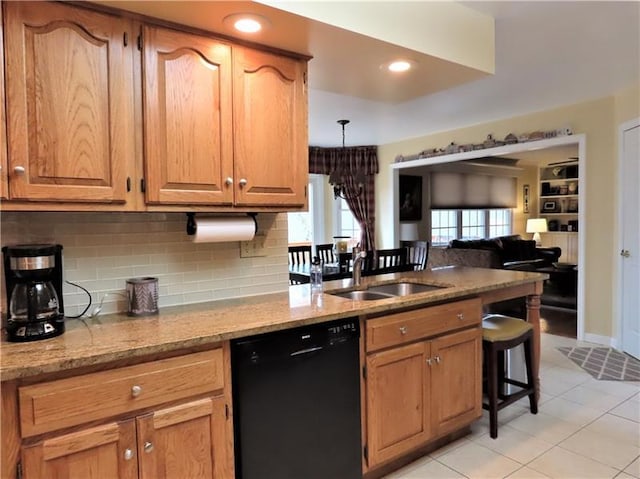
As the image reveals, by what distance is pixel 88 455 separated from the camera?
135 centimetres

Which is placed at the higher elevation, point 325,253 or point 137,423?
point 325,253

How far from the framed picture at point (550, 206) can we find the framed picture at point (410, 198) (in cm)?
332

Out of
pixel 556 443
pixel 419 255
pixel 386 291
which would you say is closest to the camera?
pixel 556 443

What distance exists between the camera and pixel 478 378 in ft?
8.02

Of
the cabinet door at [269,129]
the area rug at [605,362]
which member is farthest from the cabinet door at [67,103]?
the area rug at [605,362]

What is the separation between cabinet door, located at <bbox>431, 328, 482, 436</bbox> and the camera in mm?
2240

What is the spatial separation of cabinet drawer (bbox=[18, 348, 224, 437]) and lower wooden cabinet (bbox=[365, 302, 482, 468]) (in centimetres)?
78

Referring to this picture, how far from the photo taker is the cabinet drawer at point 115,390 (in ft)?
4.12

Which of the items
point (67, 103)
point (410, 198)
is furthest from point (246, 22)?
point (410, 198)

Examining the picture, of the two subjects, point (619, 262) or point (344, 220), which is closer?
point (619, 262)

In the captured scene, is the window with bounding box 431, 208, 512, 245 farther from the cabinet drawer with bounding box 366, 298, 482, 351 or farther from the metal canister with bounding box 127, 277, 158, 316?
the metal canister with bounding box 127, 277, 158, 316

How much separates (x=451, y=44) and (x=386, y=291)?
1.43 m

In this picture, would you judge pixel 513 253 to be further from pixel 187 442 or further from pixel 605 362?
pixel 187 442

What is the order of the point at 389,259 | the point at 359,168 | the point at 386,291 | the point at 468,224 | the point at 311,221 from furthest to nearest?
the point at 468,224
the point at 311,221
the point at 359,168
the point at 389,259
the point at 386,291
